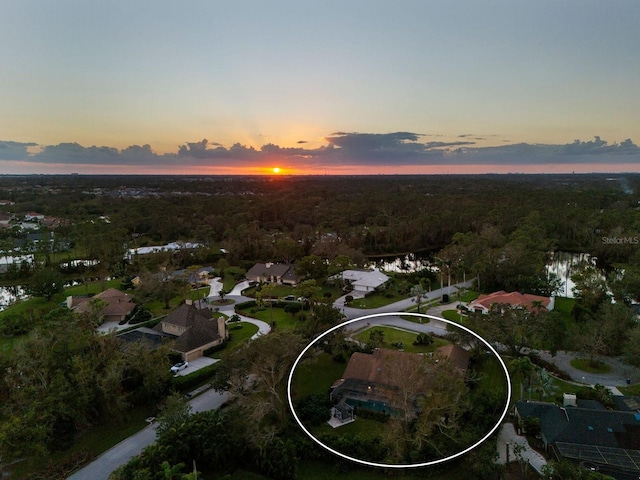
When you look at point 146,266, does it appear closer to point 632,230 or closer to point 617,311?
point 617,311

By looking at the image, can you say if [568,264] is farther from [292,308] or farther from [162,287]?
[162,287]

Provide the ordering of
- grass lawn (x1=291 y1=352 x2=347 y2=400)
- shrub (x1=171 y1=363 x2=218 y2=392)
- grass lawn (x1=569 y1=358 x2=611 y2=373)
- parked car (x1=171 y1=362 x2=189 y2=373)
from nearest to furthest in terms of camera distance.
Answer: grass lawn (x1=291 y1=352 x2=347 y2=400) < shrub (x1=171 y1=363 x2=218 y2=392) < grass lawn (x1=569 y1=358 x2=611 y2=373) < parked car (x1=171 y1=362 x2=189 y2=373)


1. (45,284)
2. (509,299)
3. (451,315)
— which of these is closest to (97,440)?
(45,284)

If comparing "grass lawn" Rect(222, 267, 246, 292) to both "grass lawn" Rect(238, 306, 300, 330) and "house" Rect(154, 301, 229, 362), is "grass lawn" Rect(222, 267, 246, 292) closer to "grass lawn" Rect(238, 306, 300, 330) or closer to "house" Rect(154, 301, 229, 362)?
"grass lawn" Rect(238, 306, 300, 330)

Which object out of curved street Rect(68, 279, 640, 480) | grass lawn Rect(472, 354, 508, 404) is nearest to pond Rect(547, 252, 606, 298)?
curved street Rect(68, 279, 640, 480)

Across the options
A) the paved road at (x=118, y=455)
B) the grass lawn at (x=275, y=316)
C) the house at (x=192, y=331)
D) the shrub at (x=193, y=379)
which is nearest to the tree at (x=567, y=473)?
the paved road at (x=118, y=455)

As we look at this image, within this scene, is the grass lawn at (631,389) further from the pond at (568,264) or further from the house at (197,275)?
the house at (197,275)
